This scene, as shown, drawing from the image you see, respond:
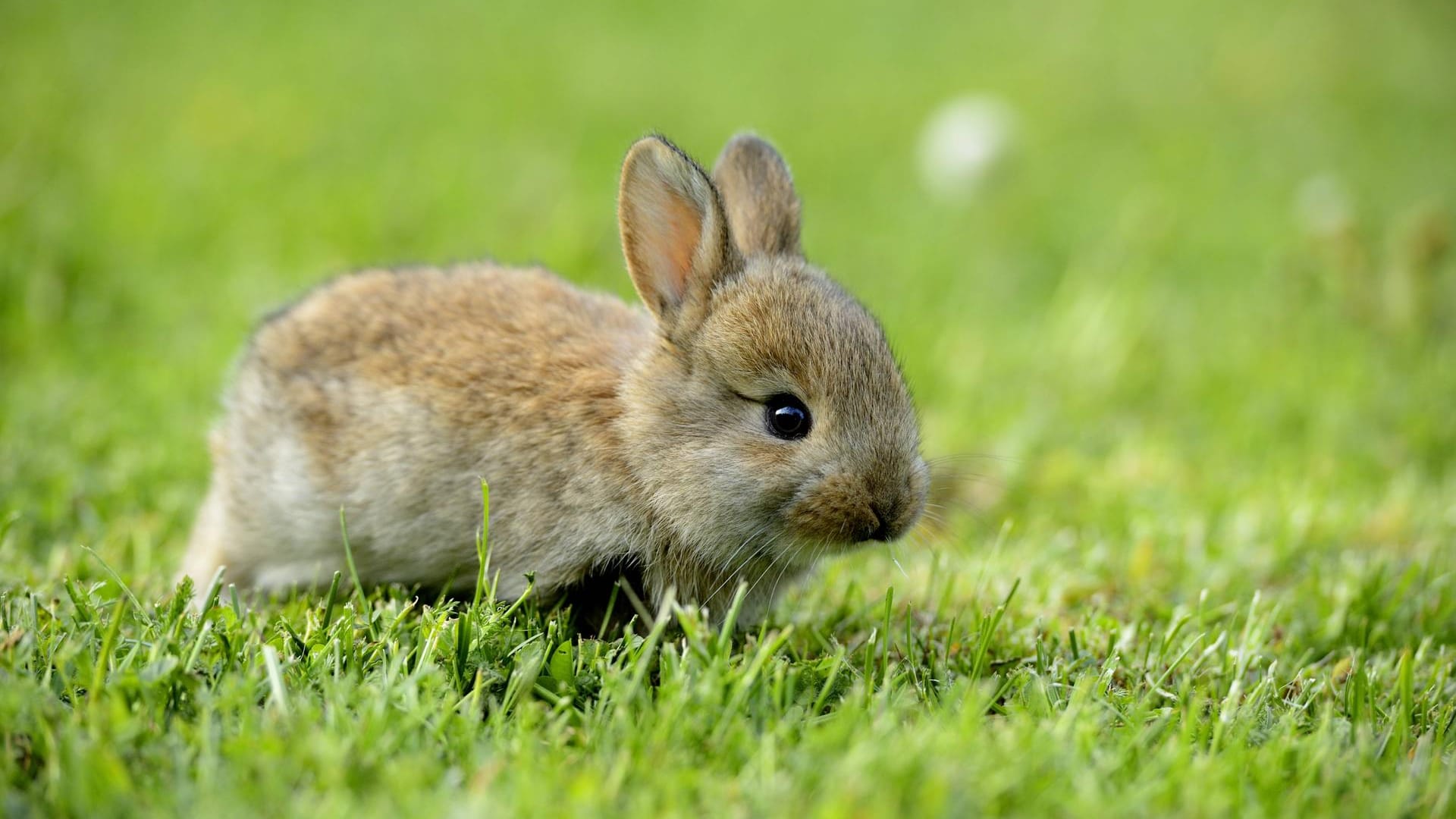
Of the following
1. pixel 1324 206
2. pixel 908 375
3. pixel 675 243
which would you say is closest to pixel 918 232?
pixel 1324 206

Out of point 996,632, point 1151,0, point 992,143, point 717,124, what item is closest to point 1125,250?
point 992,143

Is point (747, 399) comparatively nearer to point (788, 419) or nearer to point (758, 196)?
point (788, 419)

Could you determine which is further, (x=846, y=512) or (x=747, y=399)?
(x=747, y=399)

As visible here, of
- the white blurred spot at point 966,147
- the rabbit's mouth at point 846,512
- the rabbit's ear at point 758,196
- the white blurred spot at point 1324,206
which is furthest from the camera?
the white blurred spot at point 966,147

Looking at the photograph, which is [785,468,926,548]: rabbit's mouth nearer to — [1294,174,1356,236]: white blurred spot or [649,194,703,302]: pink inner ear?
[649,194,703,302]: pink inner ear

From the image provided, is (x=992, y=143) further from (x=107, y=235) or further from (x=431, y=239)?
(x=107, y=235)

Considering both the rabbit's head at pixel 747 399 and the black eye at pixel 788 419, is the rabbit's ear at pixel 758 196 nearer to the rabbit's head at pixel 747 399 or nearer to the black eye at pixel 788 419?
the rabbit's head at pixel 747 399

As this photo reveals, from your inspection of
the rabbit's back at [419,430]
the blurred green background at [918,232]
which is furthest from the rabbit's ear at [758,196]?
the blurred green background at [918,232]
